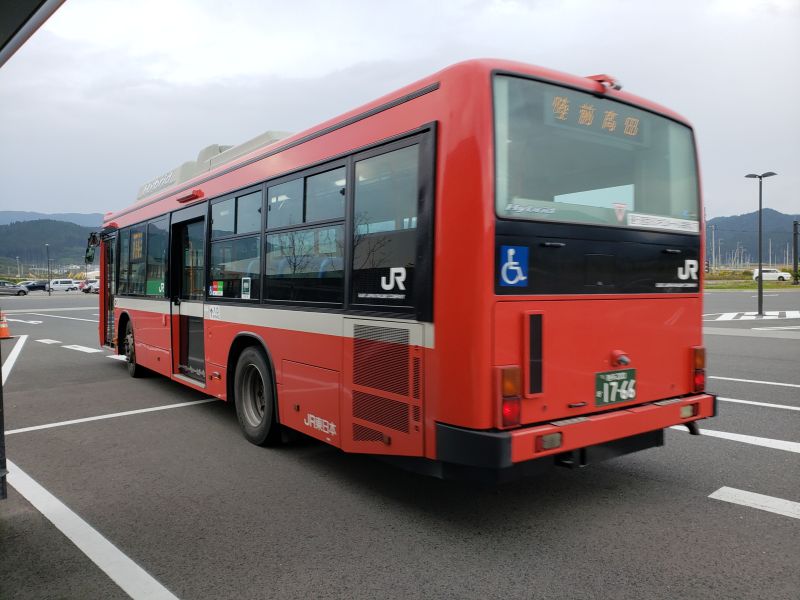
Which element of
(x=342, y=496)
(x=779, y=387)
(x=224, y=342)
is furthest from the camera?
(x=779, y=387)

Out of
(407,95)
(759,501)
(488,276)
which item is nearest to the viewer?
(488,276)

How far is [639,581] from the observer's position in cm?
318

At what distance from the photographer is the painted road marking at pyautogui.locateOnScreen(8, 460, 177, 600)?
3.18 metres

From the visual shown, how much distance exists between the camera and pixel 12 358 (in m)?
12.7

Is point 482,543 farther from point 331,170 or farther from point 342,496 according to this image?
point 331,170

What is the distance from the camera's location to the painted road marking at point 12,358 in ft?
35.3

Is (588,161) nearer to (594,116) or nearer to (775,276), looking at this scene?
(594,116)

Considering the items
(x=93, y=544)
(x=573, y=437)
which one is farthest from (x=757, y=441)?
(x=93, y=544)

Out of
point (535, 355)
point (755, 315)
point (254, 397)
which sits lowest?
point (254, 397)

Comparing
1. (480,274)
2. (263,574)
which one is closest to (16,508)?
(263,574)

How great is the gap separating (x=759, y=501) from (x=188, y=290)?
664cm

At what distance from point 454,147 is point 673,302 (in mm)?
2220

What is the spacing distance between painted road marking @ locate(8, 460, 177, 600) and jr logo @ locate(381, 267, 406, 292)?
2225 millimetres

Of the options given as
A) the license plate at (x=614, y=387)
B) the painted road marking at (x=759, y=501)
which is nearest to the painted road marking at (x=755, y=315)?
the painted road marking at (x=759, y=501)
